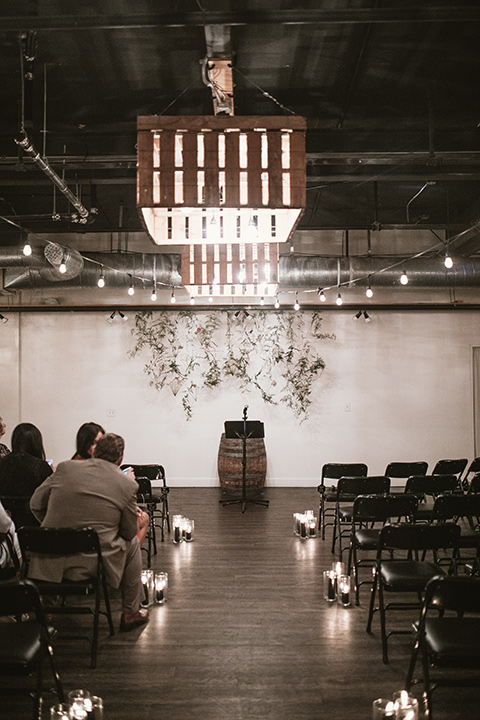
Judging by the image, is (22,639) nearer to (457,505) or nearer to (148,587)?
(148,587)

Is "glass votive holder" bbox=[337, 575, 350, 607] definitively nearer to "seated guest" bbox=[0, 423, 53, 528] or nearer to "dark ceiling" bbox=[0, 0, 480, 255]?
"seated guest" bbox=[0, 423, 53, 528]

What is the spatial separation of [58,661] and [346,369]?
692 cm

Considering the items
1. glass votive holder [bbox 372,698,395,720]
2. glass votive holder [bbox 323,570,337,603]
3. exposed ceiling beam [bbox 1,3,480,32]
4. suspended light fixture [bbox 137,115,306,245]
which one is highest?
exposed ceiling beam [bbox 1,3,480,32]

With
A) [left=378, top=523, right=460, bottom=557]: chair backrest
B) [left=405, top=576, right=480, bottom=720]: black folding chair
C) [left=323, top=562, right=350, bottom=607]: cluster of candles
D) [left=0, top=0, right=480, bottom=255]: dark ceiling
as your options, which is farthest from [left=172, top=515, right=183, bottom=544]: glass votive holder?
[left=405, top=576, right=480, bottom=720]: black folding chair

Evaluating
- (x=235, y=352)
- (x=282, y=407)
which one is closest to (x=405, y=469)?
(x=282, y=407)

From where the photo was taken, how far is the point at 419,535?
3473 mm

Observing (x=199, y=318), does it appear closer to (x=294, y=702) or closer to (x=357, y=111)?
(x=357, y=111)

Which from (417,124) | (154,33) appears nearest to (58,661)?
(154,33)

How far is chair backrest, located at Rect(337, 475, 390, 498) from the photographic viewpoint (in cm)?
550

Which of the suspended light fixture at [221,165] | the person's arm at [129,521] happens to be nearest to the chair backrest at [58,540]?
the person's arm at [129,521]

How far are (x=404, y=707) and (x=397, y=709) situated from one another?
3 cm

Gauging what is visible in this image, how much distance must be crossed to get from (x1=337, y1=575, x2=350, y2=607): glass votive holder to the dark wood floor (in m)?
0.06

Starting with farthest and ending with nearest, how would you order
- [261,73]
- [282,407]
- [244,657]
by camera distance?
[282,407] < [261,73] < [244,657]

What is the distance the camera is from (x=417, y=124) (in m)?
5.45
